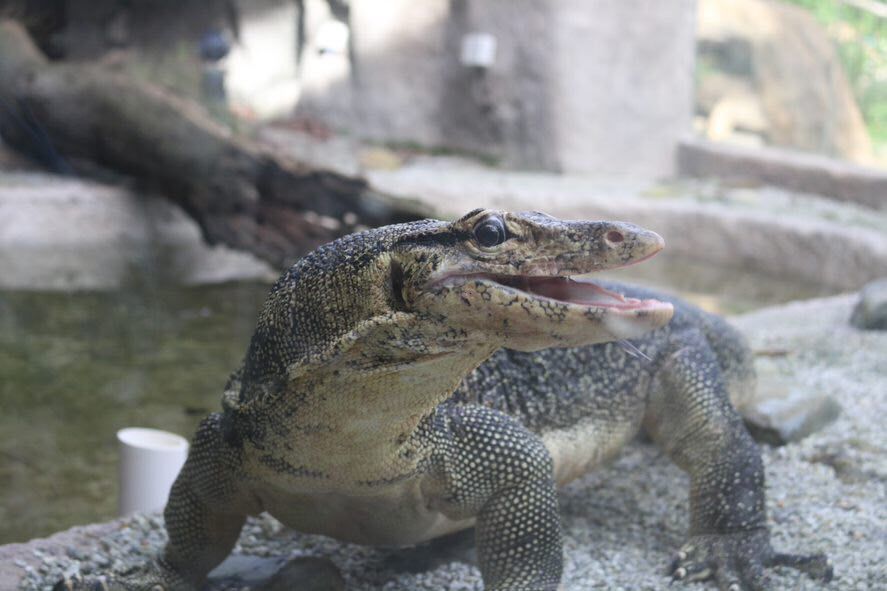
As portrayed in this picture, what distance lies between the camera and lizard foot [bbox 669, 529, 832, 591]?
9.57 feet

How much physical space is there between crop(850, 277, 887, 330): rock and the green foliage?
1028 centimetres

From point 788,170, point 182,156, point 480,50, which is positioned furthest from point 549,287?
point 480,50

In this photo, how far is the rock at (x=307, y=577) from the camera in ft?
9.32

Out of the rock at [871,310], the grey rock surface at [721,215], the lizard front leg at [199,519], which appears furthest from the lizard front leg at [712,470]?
the grey rock surface at [721,215]

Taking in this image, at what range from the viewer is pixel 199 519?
2850 mm

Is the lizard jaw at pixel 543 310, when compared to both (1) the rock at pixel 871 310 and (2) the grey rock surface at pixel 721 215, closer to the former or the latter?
(1) the rock at pixel 871 310

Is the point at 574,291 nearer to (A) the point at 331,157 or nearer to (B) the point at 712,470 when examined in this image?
(B) the point at 712,470

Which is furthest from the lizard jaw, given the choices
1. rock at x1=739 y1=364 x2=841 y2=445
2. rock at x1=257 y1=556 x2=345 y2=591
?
rock at x1=739 y1=364 x2=841 y2=445

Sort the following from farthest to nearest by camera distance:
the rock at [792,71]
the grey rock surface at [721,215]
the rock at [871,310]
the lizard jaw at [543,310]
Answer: the rock at [792,71], the grey rock surface at [721,215], the rock at [871,310], the lizard jaw at [543,310]

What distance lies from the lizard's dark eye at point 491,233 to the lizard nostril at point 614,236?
207 mm

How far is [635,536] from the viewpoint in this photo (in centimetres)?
336

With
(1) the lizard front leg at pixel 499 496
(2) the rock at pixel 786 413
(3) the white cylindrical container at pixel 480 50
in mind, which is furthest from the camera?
(3) the white cylindrical container at pixel 480 50

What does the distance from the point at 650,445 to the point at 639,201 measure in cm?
649

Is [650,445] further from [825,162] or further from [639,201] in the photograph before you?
[825,162]
